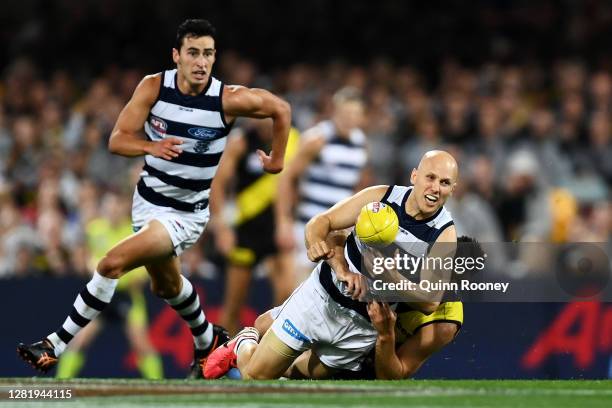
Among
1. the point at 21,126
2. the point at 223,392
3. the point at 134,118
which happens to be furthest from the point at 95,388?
the point at 21,126

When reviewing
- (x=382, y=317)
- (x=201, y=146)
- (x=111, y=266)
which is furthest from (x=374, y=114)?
(x=382, y=317)

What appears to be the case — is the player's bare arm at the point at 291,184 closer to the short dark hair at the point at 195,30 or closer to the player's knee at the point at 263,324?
the player's knee at the point at 263,324

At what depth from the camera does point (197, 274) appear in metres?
12.6

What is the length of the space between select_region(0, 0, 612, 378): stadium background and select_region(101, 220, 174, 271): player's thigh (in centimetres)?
220

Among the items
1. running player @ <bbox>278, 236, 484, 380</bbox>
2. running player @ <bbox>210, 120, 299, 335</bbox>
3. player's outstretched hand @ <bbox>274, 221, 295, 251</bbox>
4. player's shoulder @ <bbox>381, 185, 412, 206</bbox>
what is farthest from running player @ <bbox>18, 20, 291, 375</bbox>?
running player @ <bbox>210, 120, 299, 335</bbox>

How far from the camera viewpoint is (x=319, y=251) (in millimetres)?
7422

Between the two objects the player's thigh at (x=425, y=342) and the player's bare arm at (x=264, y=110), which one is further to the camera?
the player's bare arm at (x=264, y=110)

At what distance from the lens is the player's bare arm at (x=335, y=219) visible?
7.50 m

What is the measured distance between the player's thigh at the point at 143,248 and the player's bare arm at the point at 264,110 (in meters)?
0.78

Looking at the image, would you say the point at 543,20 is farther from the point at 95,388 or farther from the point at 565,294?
the point at 95,388

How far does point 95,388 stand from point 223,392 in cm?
72

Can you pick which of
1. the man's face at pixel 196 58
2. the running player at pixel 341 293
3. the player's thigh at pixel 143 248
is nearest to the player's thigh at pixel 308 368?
the running player at pixel 341 293

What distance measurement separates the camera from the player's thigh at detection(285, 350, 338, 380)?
8086 millimetres

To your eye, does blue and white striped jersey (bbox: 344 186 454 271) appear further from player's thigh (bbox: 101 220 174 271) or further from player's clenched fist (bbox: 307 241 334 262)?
player's thigh (bbox: 101 220 174 271)
